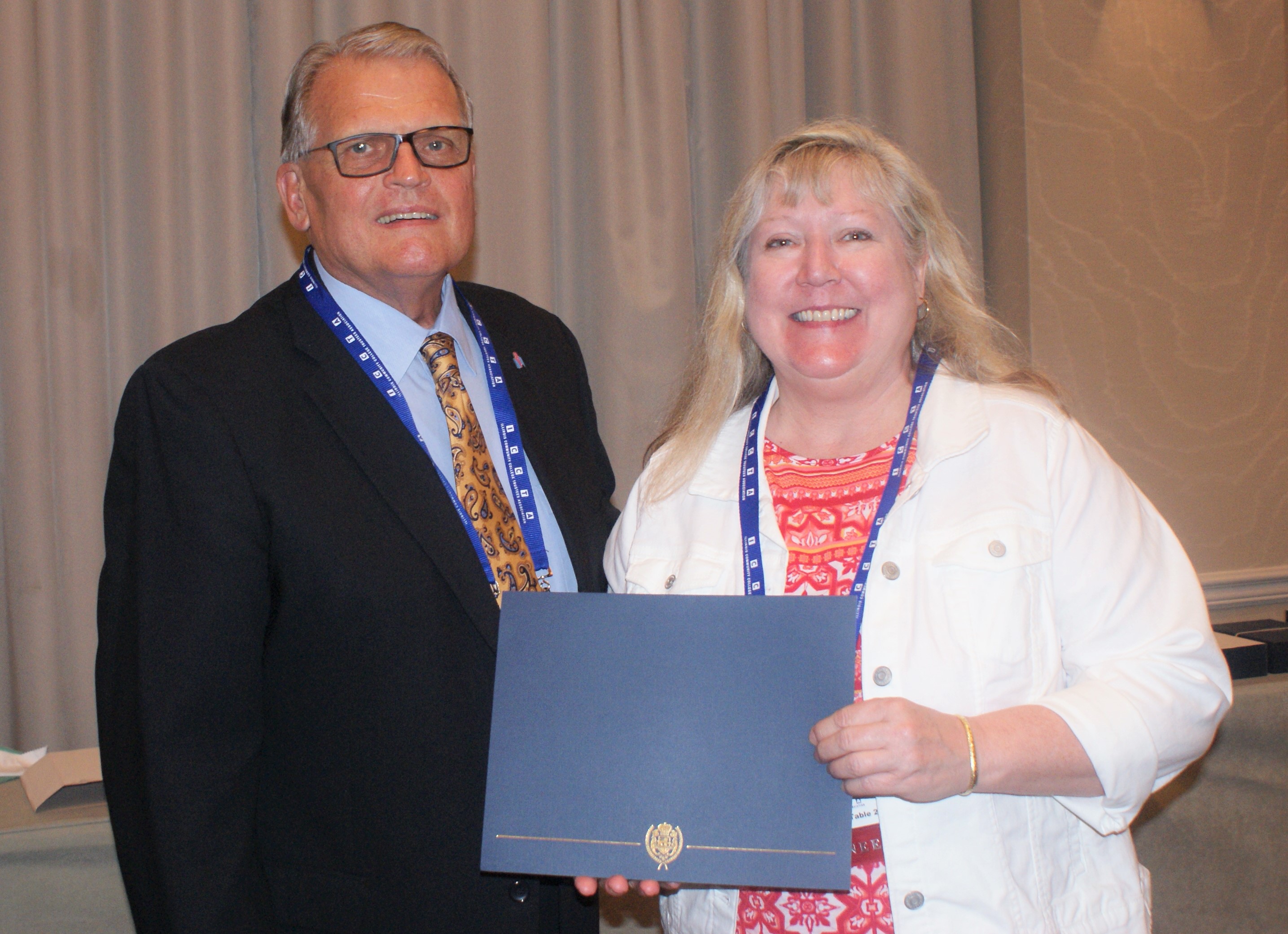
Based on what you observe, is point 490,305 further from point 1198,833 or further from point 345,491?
point 1198,833

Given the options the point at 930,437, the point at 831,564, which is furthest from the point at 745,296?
the point at 831,564

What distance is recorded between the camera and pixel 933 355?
6.07 feet

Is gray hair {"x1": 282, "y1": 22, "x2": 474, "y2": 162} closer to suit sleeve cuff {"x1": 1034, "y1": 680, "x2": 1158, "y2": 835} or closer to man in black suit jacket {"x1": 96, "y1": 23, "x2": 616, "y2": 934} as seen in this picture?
man in black suit jacket {"x1": 96, "y1": 23, "x2": 616, "y2": 934}

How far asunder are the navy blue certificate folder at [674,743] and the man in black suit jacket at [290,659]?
28cm

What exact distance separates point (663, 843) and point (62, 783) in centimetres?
151

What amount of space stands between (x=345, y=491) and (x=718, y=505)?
0.64 m

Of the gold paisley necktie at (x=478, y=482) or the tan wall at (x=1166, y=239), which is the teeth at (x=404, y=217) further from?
the tan wall at (x=1166, y=239)

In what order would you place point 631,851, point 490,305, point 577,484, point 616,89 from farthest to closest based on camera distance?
point 616,89, point 490,305, point 577,484, point 631,851

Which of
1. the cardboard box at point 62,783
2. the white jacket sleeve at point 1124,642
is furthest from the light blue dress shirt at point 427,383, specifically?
the cardboard box at point 62,783

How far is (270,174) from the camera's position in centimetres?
Answer: 295

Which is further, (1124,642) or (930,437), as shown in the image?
(930,437)

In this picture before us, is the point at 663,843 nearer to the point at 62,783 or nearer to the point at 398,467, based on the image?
the point at 398,467

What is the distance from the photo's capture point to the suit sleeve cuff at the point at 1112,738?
4.60 feet

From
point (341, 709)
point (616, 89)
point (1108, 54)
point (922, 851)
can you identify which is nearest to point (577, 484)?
point (341, 709)
